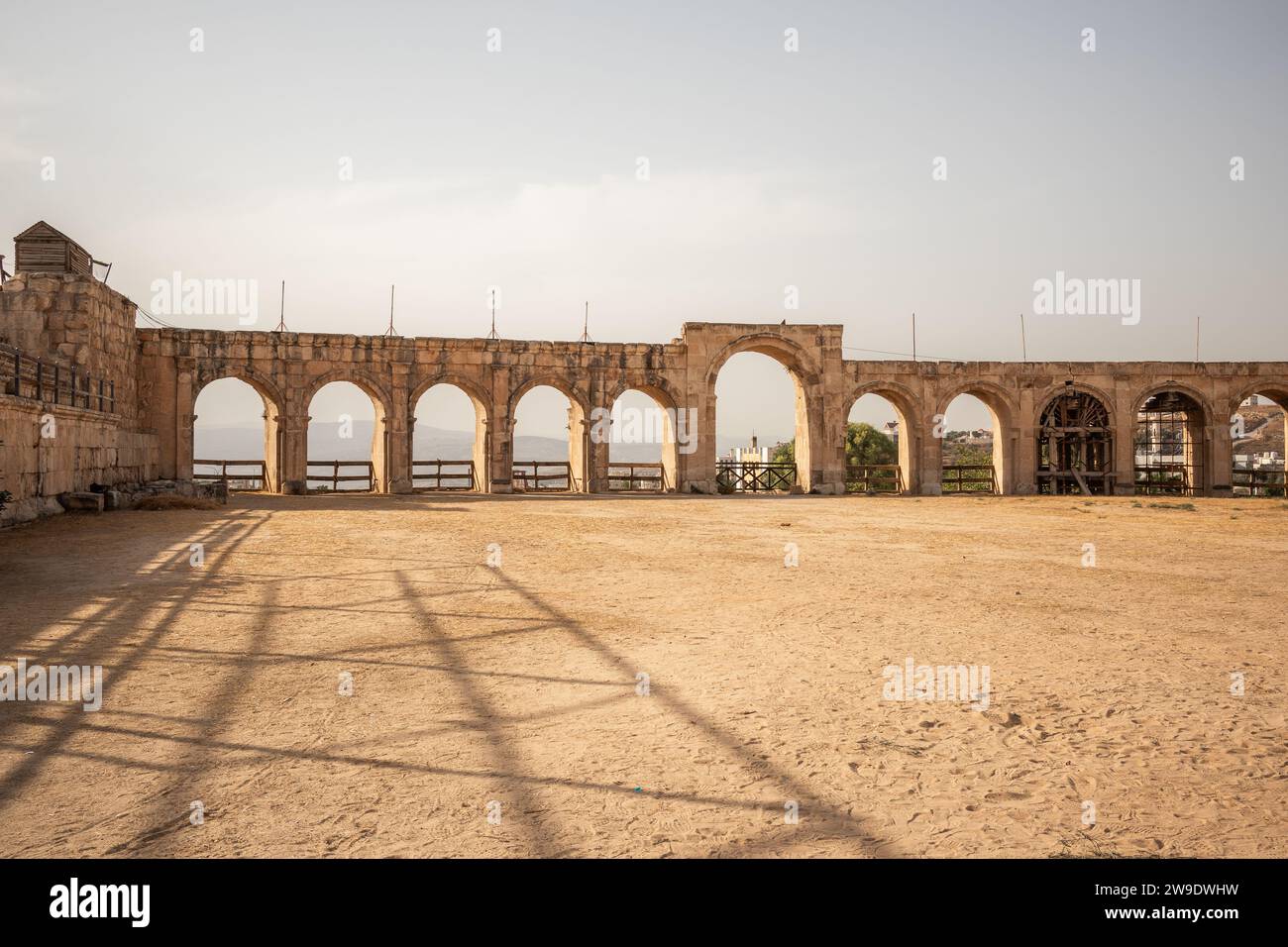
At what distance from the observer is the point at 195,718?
13.2 feet

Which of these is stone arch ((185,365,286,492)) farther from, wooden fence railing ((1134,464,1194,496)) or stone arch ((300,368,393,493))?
wooden fence railing ((1134,464,1194,496))

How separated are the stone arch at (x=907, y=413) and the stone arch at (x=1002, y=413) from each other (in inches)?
27.9

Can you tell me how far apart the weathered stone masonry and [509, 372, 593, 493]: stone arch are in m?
0.06

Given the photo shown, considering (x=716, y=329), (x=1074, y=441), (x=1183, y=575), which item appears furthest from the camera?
(x=1074, y=441)

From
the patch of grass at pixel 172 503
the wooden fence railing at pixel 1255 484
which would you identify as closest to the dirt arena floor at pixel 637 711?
the patch of grass at pixel 172 503

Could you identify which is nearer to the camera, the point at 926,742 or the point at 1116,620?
the point at 926,742

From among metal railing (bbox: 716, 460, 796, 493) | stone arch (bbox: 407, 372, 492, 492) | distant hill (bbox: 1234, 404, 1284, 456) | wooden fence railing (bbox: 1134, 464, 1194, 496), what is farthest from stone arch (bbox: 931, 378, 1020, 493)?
distant hill (bbox: 1234, 404, 1284, 456)

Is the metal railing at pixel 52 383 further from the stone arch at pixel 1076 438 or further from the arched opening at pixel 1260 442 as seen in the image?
the arched opening at pixel 1260 442

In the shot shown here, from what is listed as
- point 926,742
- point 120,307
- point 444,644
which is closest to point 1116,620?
point 926,742

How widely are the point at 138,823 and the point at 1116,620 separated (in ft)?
22.0

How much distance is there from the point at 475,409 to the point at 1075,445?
2409 cm

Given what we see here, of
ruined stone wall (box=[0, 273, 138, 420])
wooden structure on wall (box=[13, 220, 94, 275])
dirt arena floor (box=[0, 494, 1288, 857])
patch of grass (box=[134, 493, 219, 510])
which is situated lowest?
dirt arena floor (box=[0, 494, 1288, 857])

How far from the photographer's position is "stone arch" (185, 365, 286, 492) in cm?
2508
